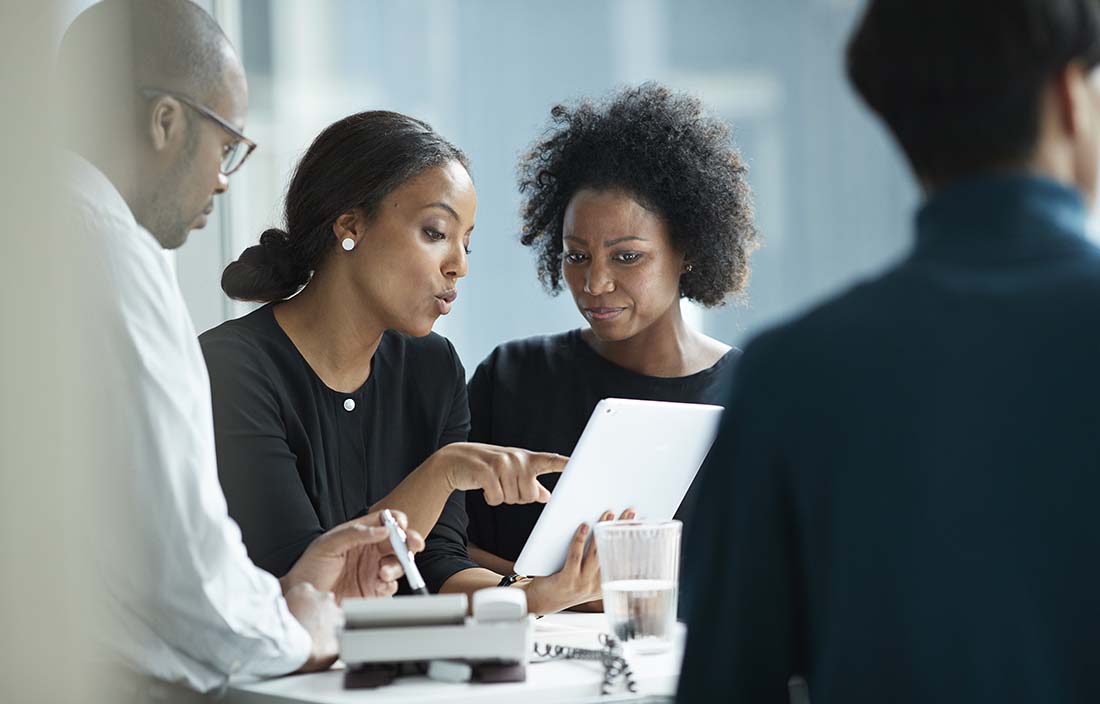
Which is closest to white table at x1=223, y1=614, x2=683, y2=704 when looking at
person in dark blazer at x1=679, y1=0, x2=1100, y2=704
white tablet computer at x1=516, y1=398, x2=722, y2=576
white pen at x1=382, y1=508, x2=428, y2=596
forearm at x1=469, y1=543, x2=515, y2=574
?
white pen at x1=382, y1=508, x2=428, y2=596

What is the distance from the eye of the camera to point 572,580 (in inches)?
69.7

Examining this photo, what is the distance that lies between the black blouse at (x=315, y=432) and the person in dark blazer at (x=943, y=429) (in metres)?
1.08

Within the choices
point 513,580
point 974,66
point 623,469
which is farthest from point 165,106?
point 974,66

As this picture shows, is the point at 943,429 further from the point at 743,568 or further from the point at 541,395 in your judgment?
the point at 541,395

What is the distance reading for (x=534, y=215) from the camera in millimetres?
2662

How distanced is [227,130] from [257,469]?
0.54 meters

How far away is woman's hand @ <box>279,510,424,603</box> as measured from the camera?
154 centimetres

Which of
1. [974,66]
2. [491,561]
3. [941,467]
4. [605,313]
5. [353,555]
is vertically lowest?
[491,561]

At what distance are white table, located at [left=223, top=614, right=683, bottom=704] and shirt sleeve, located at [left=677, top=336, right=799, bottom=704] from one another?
18.3 inches

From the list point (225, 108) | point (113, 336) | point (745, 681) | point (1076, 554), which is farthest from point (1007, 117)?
point (225, 108)

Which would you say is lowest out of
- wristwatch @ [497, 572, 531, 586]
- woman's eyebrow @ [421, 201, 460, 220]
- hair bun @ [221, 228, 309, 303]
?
wristwatch @ [497, 572, 531, 586]

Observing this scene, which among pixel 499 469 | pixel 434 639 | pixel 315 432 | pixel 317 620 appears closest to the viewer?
pixel 434 639

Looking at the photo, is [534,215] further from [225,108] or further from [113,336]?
[113,336]

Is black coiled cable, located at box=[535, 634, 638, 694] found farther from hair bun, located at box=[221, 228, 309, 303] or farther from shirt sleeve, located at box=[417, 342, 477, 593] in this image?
hair bun, located at box=[221, 228, 309, 303]
